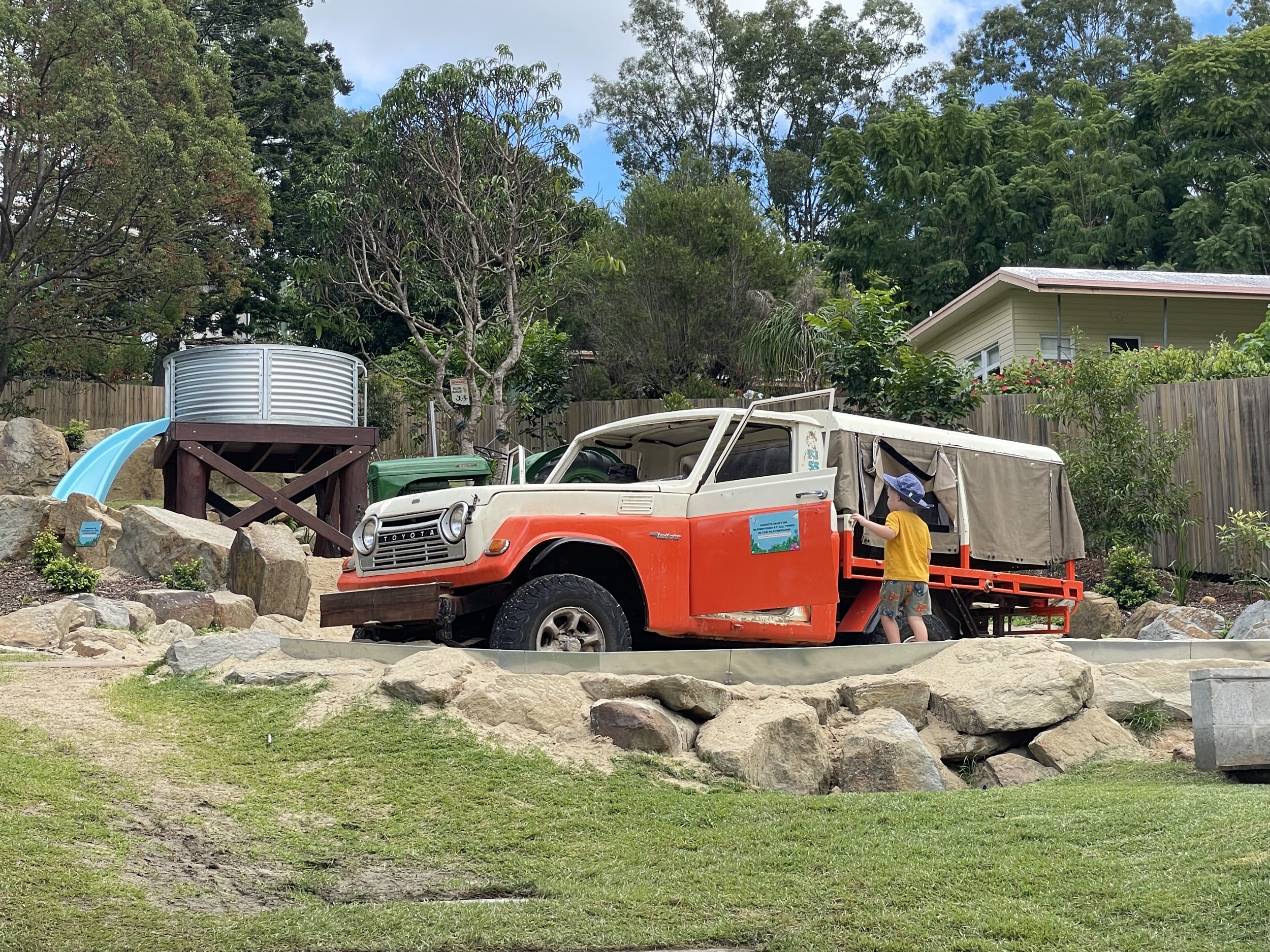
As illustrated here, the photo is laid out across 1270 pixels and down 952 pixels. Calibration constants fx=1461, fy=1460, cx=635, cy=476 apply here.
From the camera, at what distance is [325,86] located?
39406mm

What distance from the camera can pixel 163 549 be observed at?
1759 cm

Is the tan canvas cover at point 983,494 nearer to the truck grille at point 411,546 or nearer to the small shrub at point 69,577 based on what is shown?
the truck grille at point 411,546

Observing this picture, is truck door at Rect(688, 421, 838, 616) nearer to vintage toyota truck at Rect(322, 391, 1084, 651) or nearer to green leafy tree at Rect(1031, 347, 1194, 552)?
vintage toyota truck at Rect(322, 391, 1084, 651)

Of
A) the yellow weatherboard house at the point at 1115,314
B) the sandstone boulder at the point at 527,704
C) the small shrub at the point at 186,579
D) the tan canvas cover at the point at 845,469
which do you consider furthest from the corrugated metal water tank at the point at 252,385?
the yellow weatherboard house at the point at 1115,314

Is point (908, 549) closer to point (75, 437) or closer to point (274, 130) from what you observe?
Result: point (75, 437)

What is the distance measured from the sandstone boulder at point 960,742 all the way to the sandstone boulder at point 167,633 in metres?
7.59

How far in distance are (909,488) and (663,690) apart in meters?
2.50

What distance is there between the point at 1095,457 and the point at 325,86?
27812 mm

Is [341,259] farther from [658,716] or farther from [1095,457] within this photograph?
[658,716]

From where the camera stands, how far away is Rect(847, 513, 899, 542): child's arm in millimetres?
10242

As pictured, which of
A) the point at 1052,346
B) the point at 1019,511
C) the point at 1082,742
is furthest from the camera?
the point at 1052,346

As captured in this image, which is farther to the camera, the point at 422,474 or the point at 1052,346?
the point at 1052,346

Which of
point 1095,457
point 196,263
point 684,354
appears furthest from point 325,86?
point 1095,457

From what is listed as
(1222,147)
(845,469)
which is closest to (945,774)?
(845,469)
